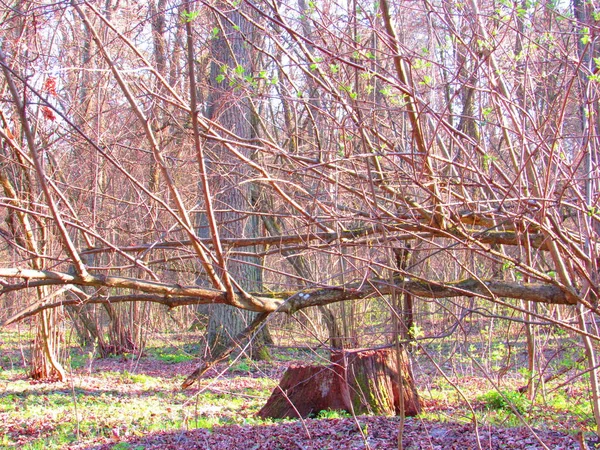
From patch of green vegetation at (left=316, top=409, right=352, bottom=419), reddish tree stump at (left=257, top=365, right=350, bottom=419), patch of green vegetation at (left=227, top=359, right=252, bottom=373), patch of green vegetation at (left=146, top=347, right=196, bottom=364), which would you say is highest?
reddish tree stump at (left=257, top=365, right=350, bottom=419)

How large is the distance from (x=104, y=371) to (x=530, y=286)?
28.4 ft

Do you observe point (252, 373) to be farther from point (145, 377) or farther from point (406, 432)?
point (406, 432)

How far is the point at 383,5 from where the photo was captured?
119 inches

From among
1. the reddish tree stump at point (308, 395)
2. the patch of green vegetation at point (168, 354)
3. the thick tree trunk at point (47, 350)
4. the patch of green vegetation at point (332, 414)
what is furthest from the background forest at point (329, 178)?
the patch of green vegetation at point (332, 414)

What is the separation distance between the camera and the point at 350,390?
245 inches

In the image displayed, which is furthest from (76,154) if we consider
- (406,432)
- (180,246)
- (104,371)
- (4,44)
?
(406,432)

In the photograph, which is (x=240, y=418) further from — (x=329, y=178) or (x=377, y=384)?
(x=329, y=178)

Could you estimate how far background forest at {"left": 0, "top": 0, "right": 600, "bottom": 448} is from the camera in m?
3.23

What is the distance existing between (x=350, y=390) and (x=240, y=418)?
123 cm

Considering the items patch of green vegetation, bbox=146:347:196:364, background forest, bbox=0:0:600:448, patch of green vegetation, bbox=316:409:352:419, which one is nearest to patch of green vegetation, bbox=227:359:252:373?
background forest, bbox=0:0:600:448

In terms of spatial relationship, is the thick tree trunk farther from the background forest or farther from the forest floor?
the forest floor

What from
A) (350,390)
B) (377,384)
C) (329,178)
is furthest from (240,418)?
(329,178)

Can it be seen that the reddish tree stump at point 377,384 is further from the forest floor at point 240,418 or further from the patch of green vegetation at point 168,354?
the patch of green vegetation at point 168,354

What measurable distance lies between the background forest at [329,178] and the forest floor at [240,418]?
20cm
